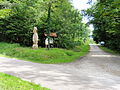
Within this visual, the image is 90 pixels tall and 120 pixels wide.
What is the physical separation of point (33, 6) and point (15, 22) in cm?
363

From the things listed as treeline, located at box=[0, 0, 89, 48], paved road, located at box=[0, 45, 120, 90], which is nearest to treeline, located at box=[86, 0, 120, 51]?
paved road, located at box=[0, 45, 120, 90]

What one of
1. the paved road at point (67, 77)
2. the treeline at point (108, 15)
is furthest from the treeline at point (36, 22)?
the paved road at point (67, 77)

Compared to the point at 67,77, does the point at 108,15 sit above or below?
above

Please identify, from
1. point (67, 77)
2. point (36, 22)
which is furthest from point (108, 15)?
point (36, 22)

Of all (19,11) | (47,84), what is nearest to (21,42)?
(19,11)

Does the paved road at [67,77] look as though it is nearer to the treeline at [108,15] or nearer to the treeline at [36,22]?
the treeline at [108,15]

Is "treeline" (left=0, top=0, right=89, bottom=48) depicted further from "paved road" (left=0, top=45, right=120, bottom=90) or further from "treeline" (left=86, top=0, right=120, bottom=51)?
"paved road" (left=0, top=45, right=120, bottom=90)

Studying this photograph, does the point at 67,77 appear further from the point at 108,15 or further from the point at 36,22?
the point at 36,22

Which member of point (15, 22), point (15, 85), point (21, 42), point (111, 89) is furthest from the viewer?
point (21, 42)

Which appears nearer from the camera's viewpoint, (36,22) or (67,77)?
(67,77)

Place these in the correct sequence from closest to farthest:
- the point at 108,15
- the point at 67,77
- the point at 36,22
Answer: the point at 67,77 → the point at 108,15 → the point at 36,22

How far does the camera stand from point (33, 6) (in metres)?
18.5

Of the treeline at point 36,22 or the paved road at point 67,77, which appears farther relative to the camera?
the treeline at point 36,22

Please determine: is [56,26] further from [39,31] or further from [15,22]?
[15,22]
